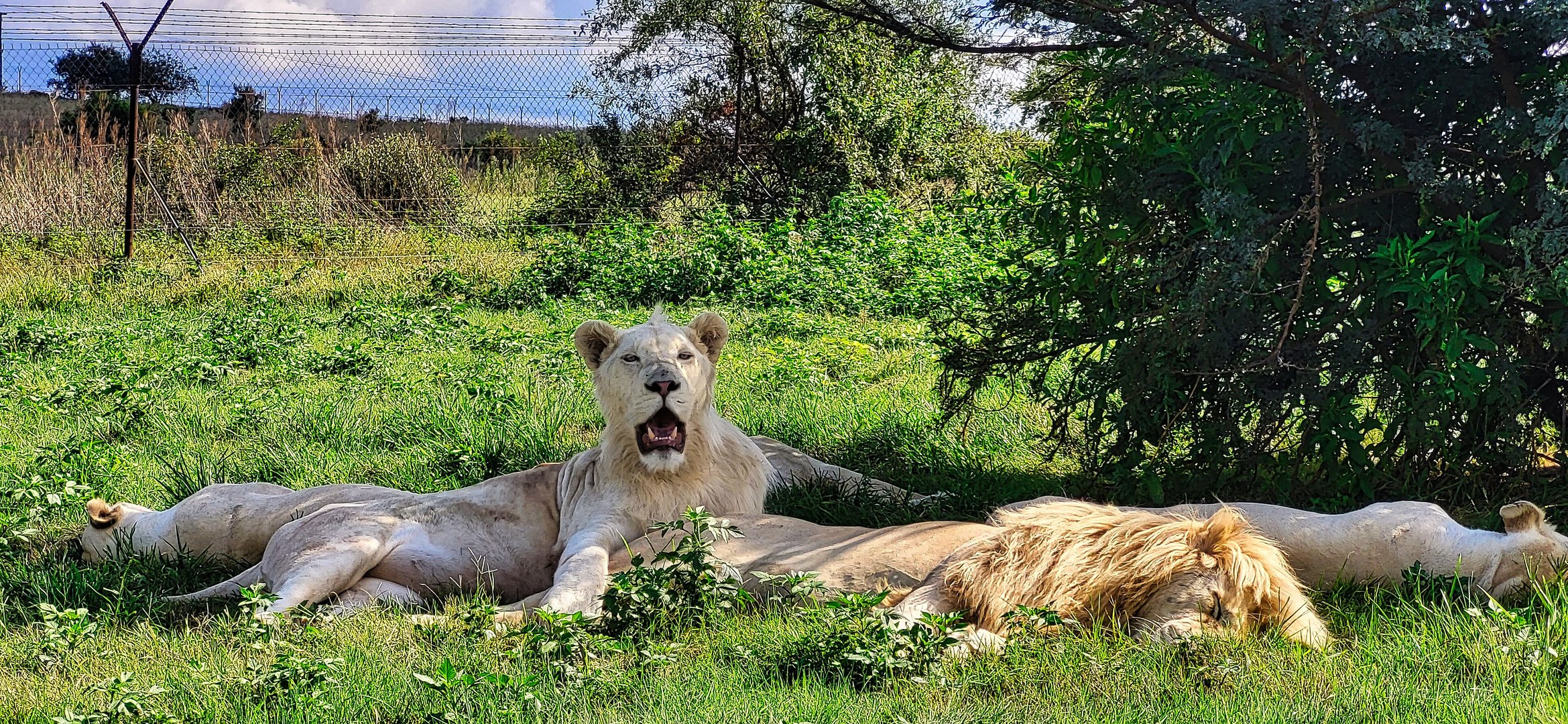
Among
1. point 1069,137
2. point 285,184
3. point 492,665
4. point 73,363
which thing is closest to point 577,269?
point 73,363

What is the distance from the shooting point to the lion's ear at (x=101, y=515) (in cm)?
556

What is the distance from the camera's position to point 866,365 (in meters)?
9.41

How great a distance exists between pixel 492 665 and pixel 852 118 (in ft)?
46.0

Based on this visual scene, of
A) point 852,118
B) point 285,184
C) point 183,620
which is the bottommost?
point 183,620

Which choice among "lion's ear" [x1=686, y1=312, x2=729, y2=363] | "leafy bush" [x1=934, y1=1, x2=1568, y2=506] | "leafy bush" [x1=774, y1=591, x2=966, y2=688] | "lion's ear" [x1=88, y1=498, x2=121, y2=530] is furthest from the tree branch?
"lion's ear" [x1=88, y1=498, x2=121, y2=530]

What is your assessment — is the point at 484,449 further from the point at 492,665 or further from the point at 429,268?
the point at 429,268

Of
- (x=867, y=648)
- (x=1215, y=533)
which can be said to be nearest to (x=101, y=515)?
(x=867, y=648)

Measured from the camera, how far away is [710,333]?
18.3ft

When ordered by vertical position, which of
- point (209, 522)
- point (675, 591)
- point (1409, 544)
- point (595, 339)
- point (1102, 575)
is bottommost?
point (209, 522)

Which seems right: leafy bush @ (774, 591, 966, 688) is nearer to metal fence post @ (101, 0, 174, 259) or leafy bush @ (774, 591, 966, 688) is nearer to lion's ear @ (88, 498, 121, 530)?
lion's ear @ (88, 498, 121, 530)

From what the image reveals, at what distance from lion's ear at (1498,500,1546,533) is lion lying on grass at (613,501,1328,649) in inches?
25.3

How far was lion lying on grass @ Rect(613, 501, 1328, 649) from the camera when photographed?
3.81 meters

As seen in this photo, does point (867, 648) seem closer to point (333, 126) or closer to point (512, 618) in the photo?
point (512, 618)

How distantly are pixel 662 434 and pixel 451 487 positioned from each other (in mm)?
1679
